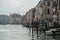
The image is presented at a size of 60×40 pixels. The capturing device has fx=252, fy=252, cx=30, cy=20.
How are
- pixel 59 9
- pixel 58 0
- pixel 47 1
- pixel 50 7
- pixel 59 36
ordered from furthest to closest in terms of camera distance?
pixel 47 1
pixel 50 7
pixel 58 0
pixel 59 9
pixel 59 36

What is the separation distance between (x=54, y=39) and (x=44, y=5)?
49.1 m

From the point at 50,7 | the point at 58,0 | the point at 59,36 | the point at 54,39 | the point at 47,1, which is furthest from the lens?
the point at 47,1

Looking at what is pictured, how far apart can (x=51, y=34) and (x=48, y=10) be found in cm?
3623

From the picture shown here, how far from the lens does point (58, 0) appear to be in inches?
2697

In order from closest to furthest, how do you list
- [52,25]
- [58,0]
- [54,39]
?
[54,39]
[52,25]
[58,0]

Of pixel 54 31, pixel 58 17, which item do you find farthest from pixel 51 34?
pixel 58 17

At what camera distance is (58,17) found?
64.6m

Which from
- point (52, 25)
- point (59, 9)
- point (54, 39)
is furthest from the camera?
point (59, 9)

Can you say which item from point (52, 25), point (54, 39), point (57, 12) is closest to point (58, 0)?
point (57, 12)

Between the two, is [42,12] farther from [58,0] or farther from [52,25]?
[52,25]

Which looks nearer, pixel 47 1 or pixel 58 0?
pixel 58 0

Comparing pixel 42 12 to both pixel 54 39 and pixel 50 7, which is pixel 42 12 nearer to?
pixel 50 7

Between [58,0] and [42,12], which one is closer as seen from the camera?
[58,0]

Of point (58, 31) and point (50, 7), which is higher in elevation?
point (50, 7)
